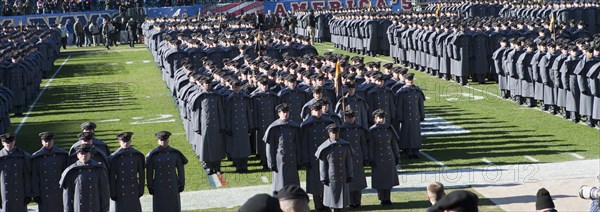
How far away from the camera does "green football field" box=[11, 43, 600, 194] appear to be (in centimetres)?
1939

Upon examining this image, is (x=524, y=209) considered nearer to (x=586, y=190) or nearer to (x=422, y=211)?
(x=422, y=211)

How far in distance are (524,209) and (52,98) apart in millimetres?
21447

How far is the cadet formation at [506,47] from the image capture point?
23000 millimetres

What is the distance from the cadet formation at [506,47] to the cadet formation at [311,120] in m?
3.97

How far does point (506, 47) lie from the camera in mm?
27703

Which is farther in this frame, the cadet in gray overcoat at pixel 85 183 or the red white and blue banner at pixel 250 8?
the red white and blue banner at pixel 250 8

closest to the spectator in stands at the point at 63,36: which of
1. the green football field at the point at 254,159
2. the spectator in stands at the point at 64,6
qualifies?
the spectator in stands at the point at 64,6

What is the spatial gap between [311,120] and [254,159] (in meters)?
4.38

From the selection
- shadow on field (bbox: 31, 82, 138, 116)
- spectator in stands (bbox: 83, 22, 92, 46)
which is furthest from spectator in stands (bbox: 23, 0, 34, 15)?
shadow on field (bbox: 31, 82, 138, 116)

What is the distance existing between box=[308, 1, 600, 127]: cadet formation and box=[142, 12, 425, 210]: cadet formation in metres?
3.97

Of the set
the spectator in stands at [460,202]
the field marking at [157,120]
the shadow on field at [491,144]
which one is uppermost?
the spectator in stands at [460,202]

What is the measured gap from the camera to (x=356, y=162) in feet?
52.2

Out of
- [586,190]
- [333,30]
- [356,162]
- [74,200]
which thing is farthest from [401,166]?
[333,30]

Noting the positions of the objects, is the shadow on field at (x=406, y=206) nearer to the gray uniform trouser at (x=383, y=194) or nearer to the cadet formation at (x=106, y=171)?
the gray uniform trouser at (x=383, y=194)
